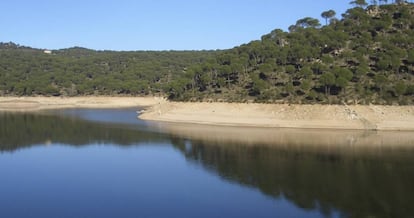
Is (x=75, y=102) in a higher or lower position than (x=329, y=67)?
lower

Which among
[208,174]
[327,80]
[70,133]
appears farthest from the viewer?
[327,80]

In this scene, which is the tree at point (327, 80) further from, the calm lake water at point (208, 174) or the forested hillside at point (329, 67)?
the calm lake water at point (208, 174)

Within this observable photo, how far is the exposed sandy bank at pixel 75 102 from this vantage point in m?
102

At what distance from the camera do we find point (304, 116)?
55.7 m

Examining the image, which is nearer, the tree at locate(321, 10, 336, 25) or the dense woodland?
the dense woodland

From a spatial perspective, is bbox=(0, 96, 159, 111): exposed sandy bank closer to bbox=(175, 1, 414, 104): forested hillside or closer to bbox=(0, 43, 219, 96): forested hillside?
bbox=(0, 43, 219, 96): forested hillside

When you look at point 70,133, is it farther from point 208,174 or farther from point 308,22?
point 308,22

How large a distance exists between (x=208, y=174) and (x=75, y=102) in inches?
3262

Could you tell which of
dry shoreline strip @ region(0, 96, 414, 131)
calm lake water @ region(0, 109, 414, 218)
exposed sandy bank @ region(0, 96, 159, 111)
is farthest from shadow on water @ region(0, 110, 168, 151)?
exposed sandy bank @ region(0, 96, 159, 111)

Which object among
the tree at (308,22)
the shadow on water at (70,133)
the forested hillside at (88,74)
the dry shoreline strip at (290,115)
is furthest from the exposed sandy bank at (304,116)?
the forested hillside at (88,74)

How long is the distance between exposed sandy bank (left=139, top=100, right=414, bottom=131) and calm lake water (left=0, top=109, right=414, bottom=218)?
3.14m

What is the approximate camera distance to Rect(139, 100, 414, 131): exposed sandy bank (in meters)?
52.7

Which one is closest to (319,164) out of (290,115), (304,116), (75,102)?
(304,116)

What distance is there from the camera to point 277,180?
28156 mm
